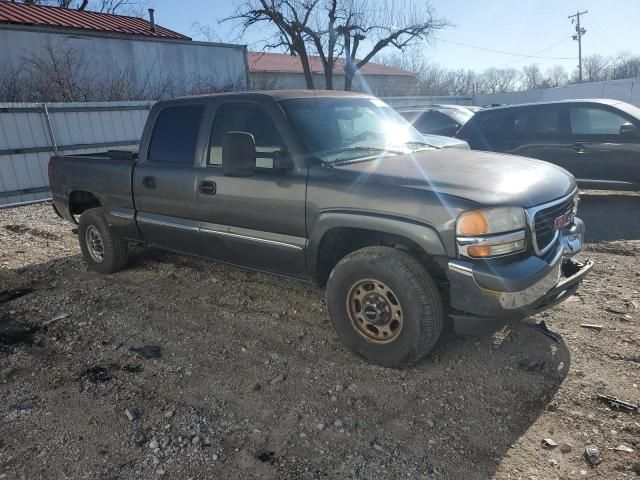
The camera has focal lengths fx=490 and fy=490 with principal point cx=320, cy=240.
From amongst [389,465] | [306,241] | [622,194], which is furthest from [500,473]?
[622,194]

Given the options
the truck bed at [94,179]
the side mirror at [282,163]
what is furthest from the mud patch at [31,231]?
the side mirror at [282,163]

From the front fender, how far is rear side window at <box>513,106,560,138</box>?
19.2 feet

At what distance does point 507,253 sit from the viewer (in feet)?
9.52

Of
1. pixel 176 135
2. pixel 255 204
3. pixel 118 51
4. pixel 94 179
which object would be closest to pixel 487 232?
pixel 255 204

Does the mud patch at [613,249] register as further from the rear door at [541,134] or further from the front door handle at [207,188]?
the front door handle at [207,188]

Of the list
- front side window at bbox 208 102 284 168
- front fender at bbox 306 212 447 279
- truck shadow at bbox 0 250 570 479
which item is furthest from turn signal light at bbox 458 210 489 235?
front side window at bbox 208 102 284 168

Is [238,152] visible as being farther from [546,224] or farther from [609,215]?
[609,215]

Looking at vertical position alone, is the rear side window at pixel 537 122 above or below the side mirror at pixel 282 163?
below

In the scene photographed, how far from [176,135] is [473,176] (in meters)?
2.78

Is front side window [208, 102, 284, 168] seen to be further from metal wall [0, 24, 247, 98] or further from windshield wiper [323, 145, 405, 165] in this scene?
metal wall [0, 24, 247, 98]

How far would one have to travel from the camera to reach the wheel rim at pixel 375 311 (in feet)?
10.5

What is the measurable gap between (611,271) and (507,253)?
265cm

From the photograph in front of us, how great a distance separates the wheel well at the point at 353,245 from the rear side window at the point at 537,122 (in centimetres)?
558

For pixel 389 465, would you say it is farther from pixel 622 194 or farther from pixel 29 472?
pixel 622 194
